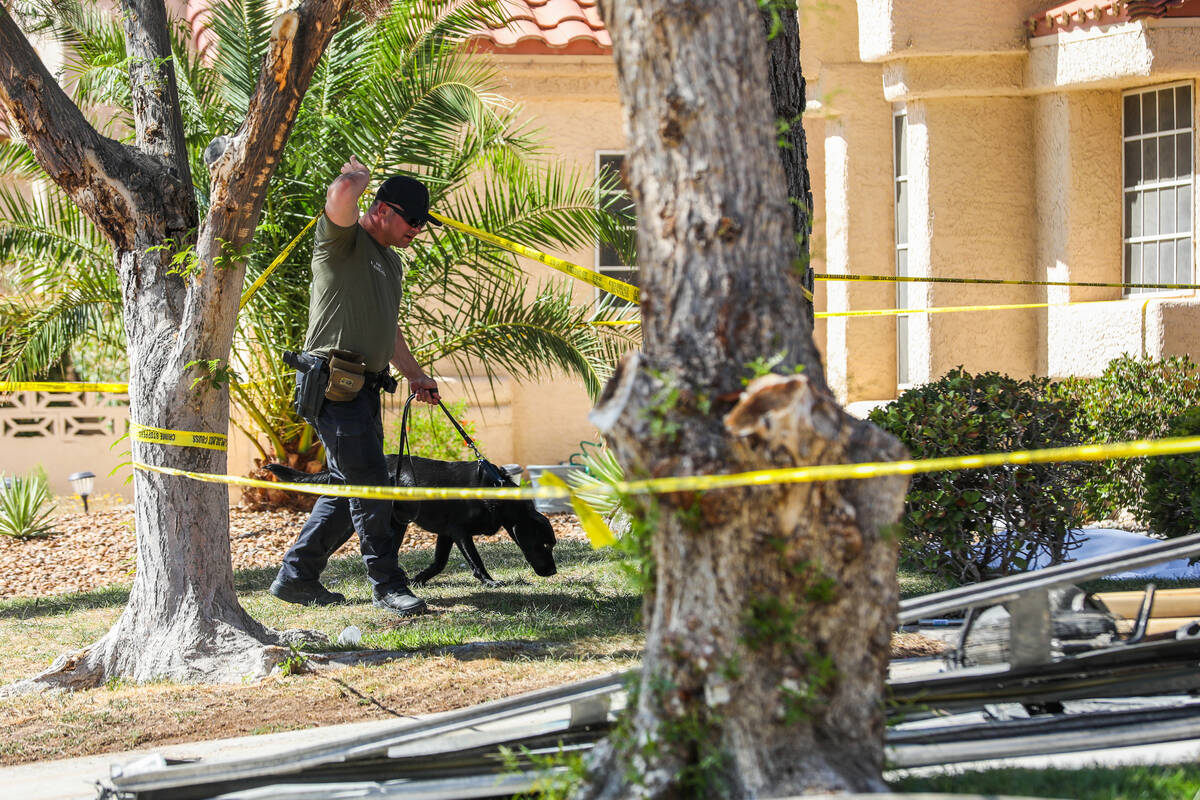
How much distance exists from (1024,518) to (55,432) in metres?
9.92

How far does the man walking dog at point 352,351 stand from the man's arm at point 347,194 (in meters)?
0.01

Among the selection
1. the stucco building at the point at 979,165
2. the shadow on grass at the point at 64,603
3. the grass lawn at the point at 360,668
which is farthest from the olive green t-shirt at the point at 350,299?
the stucco building at the point at 979,165

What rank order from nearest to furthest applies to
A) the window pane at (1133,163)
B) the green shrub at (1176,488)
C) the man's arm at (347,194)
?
the man's arm at (347,194) < the green shrub at (1176,488) < the window pane at (1133,163)

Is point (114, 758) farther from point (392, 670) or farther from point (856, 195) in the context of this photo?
point (856, 195)

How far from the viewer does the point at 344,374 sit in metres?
5.57

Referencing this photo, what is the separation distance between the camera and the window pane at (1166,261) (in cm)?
904

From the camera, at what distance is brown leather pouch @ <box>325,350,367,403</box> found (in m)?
5.56

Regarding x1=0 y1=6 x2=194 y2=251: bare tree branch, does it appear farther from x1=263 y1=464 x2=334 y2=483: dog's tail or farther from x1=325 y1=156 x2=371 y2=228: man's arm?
x1=263 y1=464 x2=334 y2=483: dog's tail

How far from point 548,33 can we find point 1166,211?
17.7 feet

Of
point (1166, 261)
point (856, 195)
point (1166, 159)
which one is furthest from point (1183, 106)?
point (856, 195)

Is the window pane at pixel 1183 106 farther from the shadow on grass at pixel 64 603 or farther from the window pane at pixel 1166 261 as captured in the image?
the shadow on grass at pixel 64 603

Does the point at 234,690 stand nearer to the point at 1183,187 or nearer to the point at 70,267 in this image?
the point at 70,267

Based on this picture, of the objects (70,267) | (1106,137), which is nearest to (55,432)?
(70,267)

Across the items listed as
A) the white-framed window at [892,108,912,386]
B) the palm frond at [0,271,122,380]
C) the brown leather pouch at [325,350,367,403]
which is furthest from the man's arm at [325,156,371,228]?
the white-framed window at [892,108,912,386]
